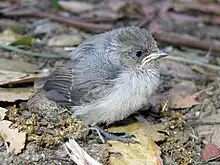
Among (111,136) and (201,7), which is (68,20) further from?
(111,136)

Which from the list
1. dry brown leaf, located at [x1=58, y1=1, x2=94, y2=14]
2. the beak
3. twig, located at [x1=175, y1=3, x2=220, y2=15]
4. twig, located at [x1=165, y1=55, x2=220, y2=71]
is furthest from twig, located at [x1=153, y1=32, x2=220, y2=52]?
the beak

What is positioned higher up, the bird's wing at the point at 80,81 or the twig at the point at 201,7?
the twig at the point at 201,7

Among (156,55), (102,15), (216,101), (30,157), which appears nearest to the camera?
(30,157)

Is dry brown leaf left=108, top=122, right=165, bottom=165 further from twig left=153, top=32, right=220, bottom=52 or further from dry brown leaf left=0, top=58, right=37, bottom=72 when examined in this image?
twig left=153, top=32, right=220, bottom=52

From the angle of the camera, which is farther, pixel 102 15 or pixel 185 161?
pixel 102 15

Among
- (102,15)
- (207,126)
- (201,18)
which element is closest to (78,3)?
(102,15)

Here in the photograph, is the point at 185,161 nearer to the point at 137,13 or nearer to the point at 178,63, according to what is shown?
the point at 178,63

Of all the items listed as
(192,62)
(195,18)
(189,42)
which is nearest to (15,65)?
(192,62)

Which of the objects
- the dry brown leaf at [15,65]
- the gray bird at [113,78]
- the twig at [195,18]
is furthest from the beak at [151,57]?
the twig at [195,18]

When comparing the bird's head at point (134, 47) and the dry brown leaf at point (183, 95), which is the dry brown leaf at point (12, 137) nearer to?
the bird's head at point (134, 47)
